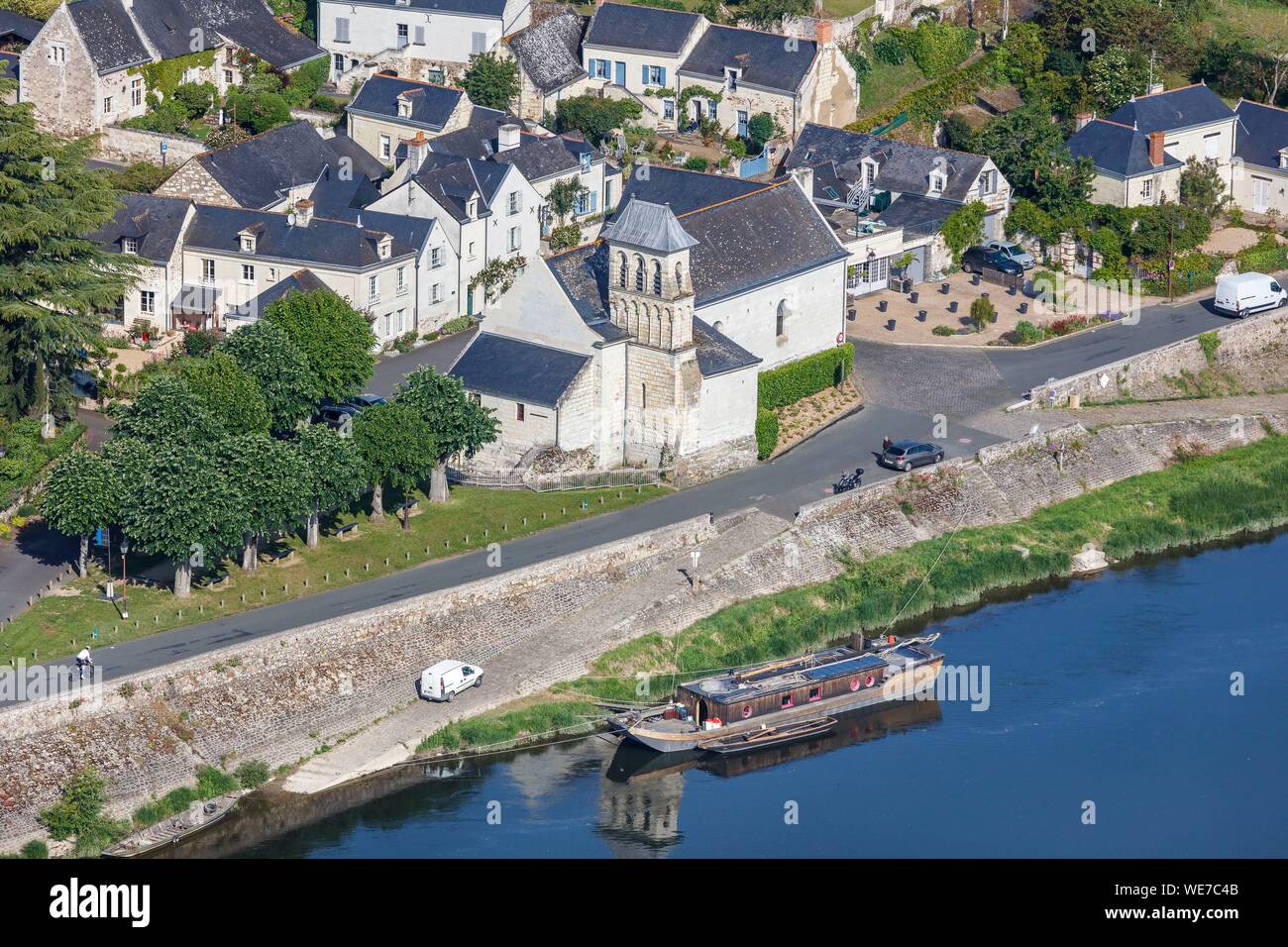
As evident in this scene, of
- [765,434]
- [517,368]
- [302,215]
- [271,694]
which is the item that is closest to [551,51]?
[302,215]

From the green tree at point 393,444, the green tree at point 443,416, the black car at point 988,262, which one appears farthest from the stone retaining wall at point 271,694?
the black car at point 988,262

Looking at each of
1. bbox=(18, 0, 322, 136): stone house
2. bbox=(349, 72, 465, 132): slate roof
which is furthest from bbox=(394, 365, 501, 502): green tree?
bbox=(18, 0, 322, 136): stone house

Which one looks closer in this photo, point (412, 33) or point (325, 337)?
point (325, 337)

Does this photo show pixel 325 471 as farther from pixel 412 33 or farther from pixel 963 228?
pixel 412 33

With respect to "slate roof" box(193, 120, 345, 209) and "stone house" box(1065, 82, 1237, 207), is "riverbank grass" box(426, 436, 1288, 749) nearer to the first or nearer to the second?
"stone house" box(1065, 82, 1237, 207)

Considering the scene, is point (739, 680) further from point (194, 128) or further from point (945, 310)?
point (194, 128)

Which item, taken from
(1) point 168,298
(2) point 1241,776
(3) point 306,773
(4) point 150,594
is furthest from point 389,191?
(2) point 1241,776
